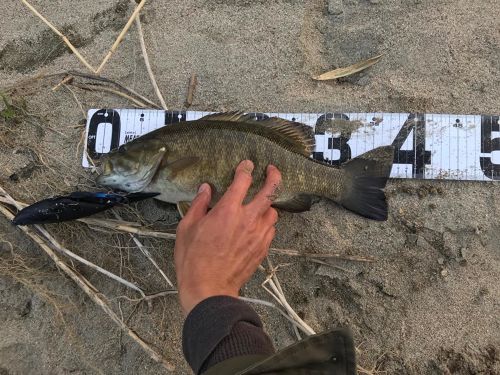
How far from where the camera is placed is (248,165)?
2.85m

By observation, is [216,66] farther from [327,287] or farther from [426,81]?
[327,287]

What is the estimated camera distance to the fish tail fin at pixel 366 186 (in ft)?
10.1

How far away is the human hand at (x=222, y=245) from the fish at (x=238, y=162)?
35 cm

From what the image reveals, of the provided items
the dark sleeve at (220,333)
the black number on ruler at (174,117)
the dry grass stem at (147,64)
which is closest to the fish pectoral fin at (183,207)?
the black number on ruler at (174,117)

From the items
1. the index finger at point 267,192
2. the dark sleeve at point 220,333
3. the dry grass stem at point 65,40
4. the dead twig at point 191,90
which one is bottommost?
the dark sleeve at point 220,333

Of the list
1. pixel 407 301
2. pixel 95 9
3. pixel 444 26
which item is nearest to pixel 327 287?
pixel 407 301

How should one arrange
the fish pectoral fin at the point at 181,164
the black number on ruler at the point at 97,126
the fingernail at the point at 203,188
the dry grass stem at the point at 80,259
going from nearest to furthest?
the fingernail at the point at 203,188
the fish pectoral fin at the point at 181,164
the dry grass stem at the point at 80,259
the black number on ruler at the point at 97,126

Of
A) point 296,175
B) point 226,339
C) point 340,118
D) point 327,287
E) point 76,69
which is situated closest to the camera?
point 226,339

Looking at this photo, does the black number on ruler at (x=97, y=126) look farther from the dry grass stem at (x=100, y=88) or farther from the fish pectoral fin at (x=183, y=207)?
the fish pectoral fin at (x=183, y=207)

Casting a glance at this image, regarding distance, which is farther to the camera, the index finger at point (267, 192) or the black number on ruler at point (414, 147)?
the black number on ruler at point (414, 147)

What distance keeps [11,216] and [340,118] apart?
2598mm

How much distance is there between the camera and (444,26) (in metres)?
3.54

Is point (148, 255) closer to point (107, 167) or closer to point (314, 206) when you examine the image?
point (107, 167)

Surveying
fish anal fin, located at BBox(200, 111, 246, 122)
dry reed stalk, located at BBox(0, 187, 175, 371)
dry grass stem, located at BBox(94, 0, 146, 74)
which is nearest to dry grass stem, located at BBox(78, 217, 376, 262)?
dry reed stalk, located at BBox(0, 187, 175, 371)
